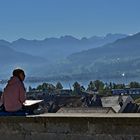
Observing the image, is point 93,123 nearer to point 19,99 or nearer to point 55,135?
point 55,135

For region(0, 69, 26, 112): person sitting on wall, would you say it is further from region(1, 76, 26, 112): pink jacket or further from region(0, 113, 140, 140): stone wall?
region(0, 113, 140, 140): stone wall

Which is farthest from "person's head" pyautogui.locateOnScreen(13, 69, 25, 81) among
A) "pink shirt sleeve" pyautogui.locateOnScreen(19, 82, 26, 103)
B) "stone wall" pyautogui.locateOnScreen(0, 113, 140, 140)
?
"stone wall" pyautogui.locateOnScreen(0, 113, 140, 140)

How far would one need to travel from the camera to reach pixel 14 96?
796 centimetres

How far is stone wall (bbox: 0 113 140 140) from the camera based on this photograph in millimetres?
6996

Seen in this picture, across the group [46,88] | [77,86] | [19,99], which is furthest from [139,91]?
[19,99]

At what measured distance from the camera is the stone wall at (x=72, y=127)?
700cm

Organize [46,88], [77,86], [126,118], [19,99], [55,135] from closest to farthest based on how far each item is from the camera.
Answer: [126,118] < [55,135] < [19,99] < [77,86] < [46,88]

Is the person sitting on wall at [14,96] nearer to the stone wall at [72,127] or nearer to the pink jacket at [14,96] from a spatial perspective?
the pink jacket at [14,96]

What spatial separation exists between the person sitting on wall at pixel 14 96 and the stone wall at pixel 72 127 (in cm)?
25

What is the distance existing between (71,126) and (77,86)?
149m

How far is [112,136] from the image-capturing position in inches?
279

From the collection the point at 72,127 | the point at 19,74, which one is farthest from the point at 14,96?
the point at 72,127

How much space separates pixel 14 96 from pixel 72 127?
119cm

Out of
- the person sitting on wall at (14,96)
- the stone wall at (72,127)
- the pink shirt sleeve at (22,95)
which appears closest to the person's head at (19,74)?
the person sitting on wall at (14,96)
